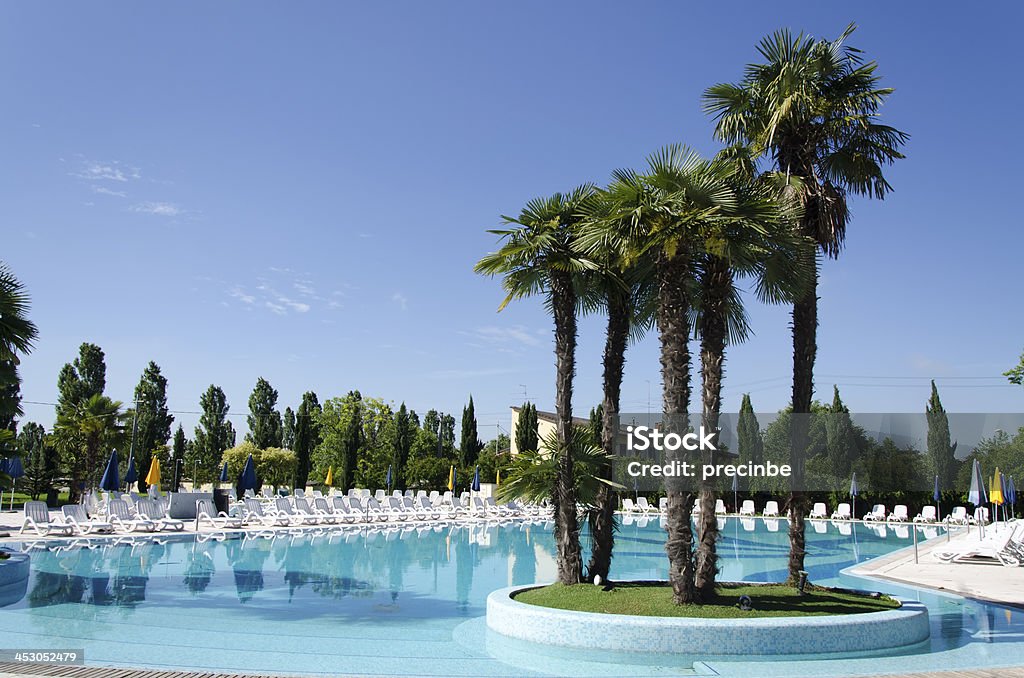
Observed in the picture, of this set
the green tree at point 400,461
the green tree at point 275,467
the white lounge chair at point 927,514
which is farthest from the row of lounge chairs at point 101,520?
the white lounge chair at point 927,514

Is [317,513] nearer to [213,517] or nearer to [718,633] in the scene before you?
[213,517]

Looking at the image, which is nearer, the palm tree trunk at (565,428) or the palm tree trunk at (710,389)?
the palm tree trunk at (710,389)

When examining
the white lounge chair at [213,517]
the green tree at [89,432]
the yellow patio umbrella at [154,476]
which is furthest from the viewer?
the green tree at [89,432]

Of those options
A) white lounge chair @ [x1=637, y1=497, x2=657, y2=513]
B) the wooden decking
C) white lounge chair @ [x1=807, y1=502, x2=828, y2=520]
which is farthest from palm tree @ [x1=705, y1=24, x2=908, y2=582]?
white lounge chair @ [x1=637, y1=497, x2=657, y2=513]

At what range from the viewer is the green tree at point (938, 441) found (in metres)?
38.2

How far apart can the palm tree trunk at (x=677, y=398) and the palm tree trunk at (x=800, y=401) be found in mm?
2662

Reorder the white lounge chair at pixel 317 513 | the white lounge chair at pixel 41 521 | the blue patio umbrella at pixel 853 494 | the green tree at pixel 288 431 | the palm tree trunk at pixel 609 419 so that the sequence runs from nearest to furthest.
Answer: the palm tree trunk at pixel 609 419 < the white lounge chair at pixel 41 521 < the white lounge chair at pixel 317 513 < the blue patio umbrella at pixel 853 494 < the green tree at pixel 288 431

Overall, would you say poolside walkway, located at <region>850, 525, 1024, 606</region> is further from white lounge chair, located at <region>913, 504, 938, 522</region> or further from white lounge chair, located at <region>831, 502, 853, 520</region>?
white lounge chair, located at <region>913, 504, 938, 522</region>

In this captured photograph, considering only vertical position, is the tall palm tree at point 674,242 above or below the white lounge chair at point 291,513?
above

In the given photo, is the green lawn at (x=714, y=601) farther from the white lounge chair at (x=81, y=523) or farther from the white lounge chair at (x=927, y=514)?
the white lounge chair at (x=927, y=514)

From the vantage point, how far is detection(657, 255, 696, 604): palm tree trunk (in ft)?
32.9

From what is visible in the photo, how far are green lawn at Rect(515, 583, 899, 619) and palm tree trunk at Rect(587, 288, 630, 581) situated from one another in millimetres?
589

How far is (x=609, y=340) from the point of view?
42.0 ft

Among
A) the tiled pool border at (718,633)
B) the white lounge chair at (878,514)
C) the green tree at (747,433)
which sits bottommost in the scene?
the white lounge chair at (878,514)
